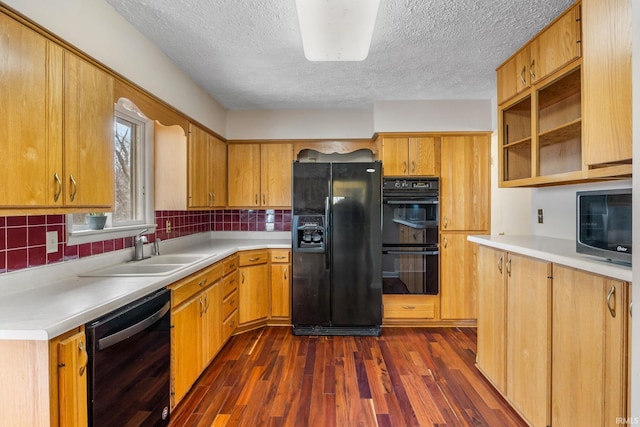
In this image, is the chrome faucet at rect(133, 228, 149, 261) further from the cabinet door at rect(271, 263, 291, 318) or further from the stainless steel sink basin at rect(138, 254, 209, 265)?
the cabinet door at rect(271, 263, 291, 318)

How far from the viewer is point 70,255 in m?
1.76

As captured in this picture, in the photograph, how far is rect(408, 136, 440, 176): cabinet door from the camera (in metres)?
3.32

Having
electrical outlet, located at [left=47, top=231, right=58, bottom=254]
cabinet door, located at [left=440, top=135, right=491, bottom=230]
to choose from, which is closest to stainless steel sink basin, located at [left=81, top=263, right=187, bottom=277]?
electrical outlet, located at [left=47, top=231, right=58, bottom=254]

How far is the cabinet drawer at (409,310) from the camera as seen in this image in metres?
3.33

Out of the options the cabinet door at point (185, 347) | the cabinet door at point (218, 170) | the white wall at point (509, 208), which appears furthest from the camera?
the cabinet door at point (218, 170)

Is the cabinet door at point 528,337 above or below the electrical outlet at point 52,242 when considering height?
below

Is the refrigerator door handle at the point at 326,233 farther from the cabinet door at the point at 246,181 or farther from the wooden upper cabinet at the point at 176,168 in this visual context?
the wooden upper cabinet at the point at 176,168

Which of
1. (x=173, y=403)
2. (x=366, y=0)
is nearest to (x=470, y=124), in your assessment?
(x=366, y=0)

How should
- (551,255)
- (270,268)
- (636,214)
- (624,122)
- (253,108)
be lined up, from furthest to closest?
(253,108)
(270,268)
(551,255)
(624,122)
(636,214)

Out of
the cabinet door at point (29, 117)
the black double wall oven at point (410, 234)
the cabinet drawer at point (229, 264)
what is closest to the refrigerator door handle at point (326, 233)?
the black double wall oven at point (410, 234)

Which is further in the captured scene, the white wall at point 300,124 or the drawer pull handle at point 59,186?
the white wall at point 300,124

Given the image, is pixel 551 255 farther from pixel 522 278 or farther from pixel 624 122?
pixel 624 122

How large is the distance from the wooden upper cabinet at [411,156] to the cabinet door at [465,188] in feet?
0.42

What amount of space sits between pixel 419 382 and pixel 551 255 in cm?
135
